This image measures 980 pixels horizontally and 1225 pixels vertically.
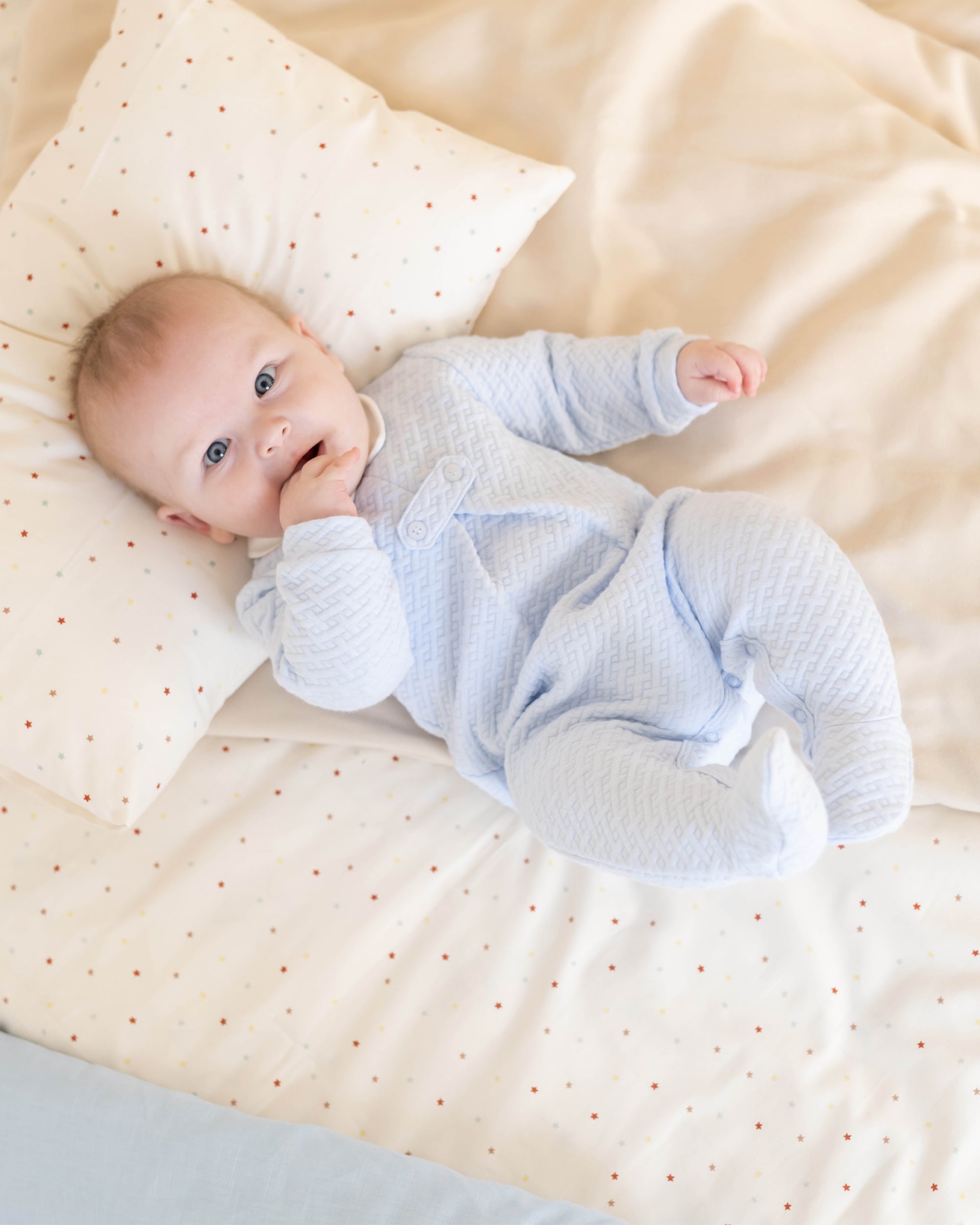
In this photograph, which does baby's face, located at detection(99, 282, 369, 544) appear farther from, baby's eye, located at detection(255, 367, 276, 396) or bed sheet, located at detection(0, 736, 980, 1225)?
bed sheet, located at detection(0, 736, 980, 1225)

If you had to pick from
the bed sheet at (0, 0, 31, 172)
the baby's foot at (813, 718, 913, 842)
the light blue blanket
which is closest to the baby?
the baby's foot at (813, 718, 913, 842)

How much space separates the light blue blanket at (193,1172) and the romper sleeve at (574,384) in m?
0.90

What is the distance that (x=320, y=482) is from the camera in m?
1.08

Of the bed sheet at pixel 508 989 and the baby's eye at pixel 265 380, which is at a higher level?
the baby's eye at pixel 265 380

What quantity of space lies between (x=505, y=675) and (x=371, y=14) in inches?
41.2

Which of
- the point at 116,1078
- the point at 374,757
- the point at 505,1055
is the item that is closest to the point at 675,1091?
the point at 505,1055

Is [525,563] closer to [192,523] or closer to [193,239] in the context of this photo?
[192,523]

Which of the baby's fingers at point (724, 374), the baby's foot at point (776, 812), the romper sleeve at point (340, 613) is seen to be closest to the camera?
the baby's foot at point (776, 812)

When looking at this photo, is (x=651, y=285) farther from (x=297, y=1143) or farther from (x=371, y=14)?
(x=297, y=1143)

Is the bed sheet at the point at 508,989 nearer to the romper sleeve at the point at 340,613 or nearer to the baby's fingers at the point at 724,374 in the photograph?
the romper sleeve at the point at 340,613

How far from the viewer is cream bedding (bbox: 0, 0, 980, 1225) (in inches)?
42.9

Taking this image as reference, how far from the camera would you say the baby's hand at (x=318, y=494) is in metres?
1.08

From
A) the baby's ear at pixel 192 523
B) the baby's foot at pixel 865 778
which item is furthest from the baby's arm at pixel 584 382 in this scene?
the baby's foot at pixel 865 778

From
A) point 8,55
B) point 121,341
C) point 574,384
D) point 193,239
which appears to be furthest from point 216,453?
point 8,55
